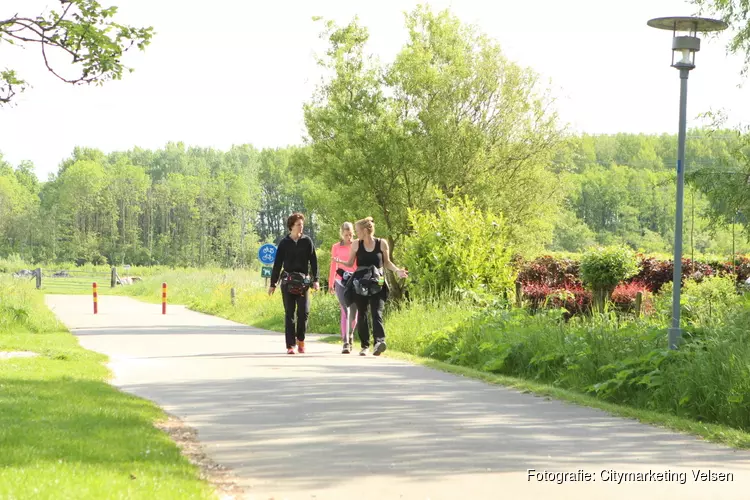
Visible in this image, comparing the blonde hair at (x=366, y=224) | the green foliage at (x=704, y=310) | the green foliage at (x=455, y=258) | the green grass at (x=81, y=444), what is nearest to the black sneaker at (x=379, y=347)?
the blonde hair at (x=366, y=224)

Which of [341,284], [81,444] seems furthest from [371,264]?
[81,444]

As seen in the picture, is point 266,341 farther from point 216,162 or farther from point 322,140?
point 216,162

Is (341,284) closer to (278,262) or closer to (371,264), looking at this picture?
(371,264)

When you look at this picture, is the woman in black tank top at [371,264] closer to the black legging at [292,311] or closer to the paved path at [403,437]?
the black legging at [292,311]

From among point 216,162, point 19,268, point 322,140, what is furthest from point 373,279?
point 216,162

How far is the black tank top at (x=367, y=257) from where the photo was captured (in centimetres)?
1477

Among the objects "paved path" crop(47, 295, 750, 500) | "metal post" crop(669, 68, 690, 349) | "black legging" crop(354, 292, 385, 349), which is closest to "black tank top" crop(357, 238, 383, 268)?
"black legging" crop(354, 292, 385, 349)

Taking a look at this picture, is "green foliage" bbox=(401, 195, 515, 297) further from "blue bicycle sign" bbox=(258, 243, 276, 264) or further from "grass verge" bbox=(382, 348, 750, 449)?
"blue bicycle sign" bbox=(258, 243, 276, 264)

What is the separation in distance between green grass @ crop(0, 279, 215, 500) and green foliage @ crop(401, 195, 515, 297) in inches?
347

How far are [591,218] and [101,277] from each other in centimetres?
8322

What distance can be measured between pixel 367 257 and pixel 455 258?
17.3ft

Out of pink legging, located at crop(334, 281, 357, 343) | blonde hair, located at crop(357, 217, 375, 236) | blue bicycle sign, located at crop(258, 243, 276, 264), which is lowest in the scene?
pink legging, located at crop(334, 281, 357, 343)

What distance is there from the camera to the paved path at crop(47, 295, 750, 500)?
6.00 metres

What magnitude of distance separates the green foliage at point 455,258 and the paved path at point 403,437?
646cm
